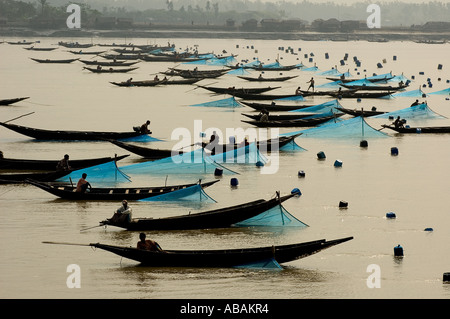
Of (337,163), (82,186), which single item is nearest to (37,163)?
(82,186)

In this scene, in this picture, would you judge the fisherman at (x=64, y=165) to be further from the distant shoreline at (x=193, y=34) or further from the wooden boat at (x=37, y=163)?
the distant shoreline at (x=193, y=34)

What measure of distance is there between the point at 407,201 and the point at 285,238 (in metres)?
6.95

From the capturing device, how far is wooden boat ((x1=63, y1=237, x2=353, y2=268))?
775 inches

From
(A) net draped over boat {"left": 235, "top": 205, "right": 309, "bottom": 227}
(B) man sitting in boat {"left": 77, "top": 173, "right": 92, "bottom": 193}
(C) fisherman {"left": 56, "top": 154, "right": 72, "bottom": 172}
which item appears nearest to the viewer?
(A) net draped over boat {"left": 235, "top": 205, "right": 309, "bottom": 227}

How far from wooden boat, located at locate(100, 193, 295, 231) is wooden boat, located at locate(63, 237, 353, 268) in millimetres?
2802

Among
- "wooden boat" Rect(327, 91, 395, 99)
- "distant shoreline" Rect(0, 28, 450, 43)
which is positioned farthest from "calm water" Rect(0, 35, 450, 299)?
"distant shoreline" Rect(0, 28, 450, 43)

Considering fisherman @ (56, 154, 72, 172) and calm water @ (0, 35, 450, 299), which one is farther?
fisherman @ (56, 154, 72, 172)

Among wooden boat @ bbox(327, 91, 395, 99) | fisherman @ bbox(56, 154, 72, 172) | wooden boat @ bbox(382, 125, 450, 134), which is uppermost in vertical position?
wooden boat @ bbox(327, 91, 395, 99)

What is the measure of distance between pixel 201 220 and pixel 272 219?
6.85 ft

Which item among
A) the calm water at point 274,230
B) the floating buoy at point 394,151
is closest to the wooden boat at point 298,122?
the calm water at point 274,230

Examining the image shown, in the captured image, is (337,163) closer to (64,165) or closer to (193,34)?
(64,165)

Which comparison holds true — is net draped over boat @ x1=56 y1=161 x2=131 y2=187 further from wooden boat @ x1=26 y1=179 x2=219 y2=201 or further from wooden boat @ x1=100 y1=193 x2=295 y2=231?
wooden boat @ x1=100 y1=193 x2=295 y2=231

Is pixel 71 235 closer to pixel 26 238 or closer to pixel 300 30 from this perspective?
pixel 26 238
